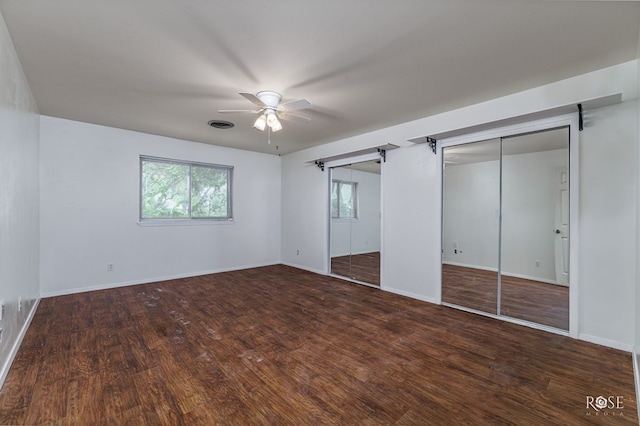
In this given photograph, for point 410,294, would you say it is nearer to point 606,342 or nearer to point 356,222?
point 356,222

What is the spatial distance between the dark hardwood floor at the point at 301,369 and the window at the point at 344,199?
1.98m

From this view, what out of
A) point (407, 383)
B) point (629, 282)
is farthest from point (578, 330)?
point (407, 383)

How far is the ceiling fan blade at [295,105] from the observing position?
2724 mm

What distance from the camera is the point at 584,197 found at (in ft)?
8.84

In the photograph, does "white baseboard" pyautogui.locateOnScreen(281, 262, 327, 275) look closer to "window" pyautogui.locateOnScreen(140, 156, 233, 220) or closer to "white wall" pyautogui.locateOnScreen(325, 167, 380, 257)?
"white wall" pyautogui.locateOnScreen(325, 167, 380, 257)

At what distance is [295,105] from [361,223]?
2.66 metres

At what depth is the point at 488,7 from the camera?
1.80m

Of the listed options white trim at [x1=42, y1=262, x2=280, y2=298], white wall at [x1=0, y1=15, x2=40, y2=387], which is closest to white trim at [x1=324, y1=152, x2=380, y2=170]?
white trim at [x1=42, y1=262, x2=280, y2=298]

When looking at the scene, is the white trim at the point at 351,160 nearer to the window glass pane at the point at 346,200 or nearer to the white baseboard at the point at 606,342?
the window glass pane at the point at 346,200

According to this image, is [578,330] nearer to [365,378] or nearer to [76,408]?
[365,378]

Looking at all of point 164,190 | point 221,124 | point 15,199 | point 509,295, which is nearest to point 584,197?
point 509,295

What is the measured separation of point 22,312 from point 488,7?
4.64m

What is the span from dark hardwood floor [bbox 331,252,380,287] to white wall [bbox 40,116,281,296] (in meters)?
2.07

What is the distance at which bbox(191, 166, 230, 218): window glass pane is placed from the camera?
5.40m
